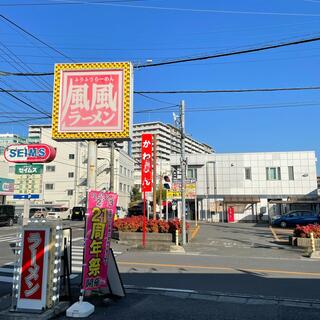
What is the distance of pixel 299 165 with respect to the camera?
45.0m

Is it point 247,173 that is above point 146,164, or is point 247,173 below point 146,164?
above

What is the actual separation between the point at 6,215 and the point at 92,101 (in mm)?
32311

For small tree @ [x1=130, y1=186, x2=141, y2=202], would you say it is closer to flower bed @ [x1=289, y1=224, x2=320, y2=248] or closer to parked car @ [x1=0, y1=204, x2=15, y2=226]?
parked car @ [x1=0, y1=204, x2=15, y2=226]

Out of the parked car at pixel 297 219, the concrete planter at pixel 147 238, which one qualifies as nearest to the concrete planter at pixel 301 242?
the concrete planter at pixel 147 238

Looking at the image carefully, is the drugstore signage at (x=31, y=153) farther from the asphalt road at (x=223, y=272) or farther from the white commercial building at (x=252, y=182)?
the white commercial building at (x=252, y=182)

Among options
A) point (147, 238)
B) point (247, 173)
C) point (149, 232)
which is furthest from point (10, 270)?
point (247, 173)

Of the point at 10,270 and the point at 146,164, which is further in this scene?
the point at 146,164

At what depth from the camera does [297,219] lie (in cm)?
3594

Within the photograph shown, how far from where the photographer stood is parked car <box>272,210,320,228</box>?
35.7 metres

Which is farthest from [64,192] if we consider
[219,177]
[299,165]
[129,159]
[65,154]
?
[299,165]


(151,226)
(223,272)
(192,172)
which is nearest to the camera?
(223,272)

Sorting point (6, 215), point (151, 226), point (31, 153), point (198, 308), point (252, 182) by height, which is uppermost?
point (252, 182)

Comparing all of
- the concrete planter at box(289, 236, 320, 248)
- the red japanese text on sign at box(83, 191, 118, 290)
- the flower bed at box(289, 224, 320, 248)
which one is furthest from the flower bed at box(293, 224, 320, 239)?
the red japanese text on sign at box(83, 191, 118, 290)

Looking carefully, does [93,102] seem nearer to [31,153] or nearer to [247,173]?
[31,153]
